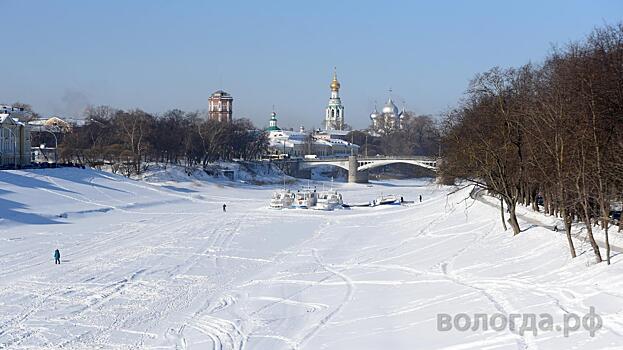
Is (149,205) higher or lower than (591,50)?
lower

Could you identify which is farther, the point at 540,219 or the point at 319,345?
the point at 540,219

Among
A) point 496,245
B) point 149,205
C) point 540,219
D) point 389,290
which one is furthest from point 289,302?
point 149,205

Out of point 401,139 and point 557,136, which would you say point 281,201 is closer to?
point 557,136

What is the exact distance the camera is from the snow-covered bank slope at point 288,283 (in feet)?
59.0

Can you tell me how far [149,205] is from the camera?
6469cm

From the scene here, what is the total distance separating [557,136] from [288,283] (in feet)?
30.3

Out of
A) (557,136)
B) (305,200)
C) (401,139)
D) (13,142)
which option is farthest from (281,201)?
(401,139)

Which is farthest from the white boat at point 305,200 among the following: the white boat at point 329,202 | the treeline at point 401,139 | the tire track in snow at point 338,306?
the treeline at point 401,139

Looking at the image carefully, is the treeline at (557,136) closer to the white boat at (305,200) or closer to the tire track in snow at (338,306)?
the tire track in snow at (338,306)

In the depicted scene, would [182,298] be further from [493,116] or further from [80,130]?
[80,130]

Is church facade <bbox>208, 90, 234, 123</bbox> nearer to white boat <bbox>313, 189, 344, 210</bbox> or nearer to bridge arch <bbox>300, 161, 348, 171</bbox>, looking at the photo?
bridge arch <bbox>300, 161, 348, 171</bbox>

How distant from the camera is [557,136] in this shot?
2347cm

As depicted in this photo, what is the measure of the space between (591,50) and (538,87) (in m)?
5.67

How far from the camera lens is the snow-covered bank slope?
18.0m
